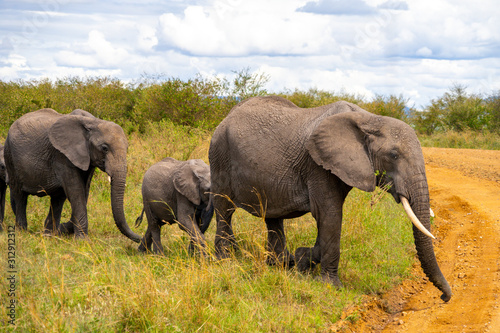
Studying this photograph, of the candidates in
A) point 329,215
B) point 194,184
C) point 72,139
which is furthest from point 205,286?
point 72,139

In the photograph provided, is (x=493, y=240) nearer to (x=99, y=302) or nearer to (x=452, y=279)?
(x=452, y=279)

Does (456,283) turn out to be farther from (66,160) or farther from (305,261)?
(66,160)

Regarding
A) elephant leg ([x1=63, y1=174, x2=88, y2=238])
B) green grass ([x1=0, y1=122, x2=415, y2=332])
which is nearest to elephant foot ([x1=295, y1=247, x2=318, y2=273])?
green grass ([x1=0, y1=122, x2=415, y2=332])

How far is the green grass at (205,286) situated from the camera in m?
4.17

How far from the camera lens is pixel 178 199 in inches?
284

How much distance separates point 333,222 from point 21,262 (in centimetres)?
340

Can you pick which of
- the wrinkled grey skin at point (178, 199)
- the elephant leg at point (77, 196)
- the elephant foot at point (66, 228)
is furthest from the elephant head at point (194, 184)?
the elephant foot at point (66, 228)

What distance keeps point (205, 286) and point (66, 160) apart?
3.61m

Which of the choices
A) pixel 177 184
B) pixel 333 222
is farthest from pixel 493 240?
pixel 177 184

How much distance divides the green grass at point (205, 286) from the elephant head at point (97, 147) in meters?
0.79

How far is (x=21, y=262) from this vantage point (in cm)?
568

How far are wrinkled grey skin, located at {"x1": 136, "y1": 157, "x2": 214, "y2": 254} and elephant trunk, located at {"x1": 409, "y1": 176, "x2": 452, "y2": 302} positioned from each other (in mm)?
2890

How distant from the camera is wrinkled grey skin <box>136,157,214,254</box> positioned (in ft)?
23.1

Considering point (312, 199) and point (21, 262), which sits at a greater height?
point (312, 199)
